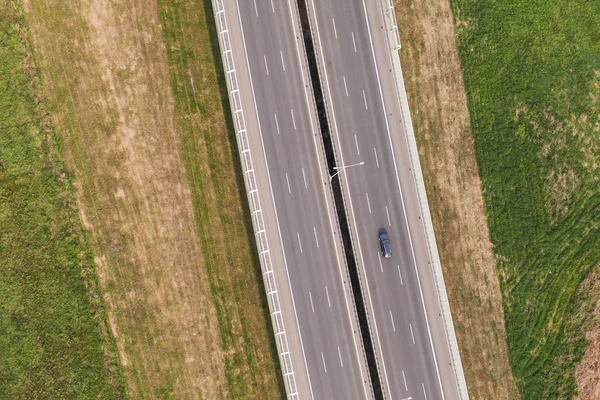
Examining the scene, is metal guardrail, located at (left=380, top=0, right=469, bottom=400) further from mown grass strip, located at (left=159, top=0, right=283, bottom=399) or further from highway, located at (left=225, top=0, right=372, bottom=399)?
mown grass strip, located at (left=159, top=0, right=283, bottom=399)

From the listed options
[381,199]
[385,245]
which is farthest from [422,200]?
[385,245]

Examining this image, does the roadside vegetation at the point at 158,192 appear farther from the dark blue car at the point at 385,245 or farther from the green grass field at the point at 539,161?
the green grass field at the point at 539,161

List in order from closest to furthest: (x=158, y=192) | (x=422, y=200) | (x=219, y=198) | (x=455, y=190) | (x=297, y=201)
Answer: (x=297, y=201), (x=422, y=200), (x=158, y=192), (x=219, y=198), (x=455, y=190)

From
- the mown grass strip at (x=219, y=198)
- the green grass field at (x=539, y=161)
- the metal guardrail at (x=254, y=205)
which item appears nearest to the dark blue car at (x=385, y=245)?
the metal guardrail at (x=254, y=205)

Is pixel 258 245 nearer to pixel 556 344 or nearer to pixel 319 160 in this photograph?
pixel 319 160

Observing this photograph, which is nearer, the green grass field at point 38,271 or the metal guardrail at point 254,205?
the metal guardrail at point 254,205

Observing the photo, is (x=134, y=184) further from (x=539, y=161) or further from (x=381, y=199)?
A: (x=539, y=161)
